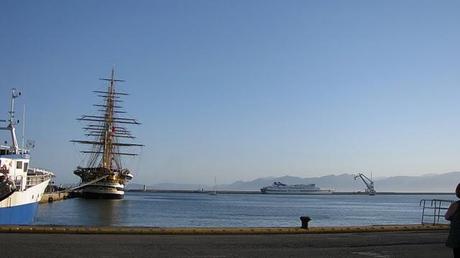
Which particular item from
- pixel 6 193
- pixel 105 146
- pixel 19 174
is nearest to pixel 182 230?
pixel 6 193

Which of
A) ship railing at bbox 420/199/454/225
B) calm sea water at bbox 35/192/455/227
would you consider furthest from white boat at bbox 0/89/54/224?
ship railing at bbox 420/199/454/225

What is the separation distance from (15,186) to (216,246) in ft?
79.2

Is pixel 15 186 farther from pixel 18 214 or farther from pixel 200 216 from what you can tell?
pixel 200 216

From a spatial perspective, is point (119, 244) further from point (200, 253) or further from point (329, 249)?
point (329, 249)

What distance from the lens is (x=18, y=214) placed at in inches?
1438

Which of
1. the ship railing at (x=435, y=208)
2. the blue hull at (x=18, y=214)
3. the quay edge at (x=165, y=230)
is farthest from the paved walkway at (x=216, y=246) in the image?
the blue hull at (x=18, y=214)

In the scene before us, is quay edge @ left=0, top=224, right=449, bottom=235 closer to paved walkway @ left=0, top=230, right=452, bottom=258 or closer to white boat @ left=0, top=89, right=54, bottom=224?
paved walkway @ left=0, top=230, right=452, bottom=258

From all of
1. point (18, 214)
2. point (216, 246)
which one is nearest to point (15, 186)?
point (18, 214)

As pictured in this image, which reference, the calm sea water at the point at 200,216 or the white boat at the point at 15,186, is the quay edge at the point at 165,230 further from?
the calm sea water at the point at 200,216

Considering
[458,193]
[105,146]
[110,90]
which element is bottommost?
[458,193]

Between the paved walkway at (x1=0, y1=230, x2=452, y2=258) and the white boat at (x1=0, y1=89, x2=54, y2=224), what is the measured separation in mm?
18203

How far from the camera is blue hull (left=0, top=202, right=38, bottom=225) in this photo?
34031mm

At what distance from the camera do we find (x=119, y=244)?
51.6ft

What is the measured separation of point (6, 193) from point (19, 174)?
565 centimetres
